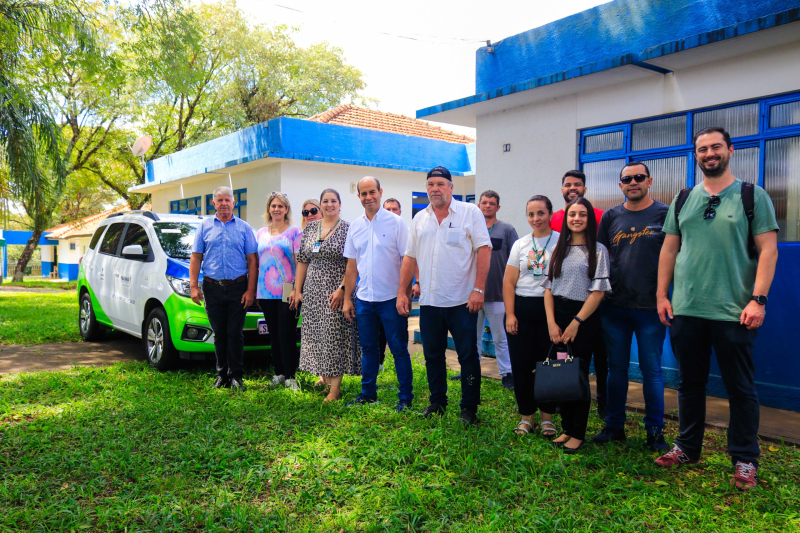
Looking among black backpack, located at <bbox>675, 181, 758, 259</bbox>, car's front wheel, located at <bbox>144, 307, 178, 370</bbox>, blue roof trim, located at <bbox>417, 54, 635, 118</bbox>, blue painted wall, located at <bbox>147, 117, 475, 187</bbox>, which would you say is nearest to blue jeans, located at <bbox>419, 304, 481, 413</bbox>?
black backpack, located at <bbox>675, 181, 758, 259</bbox>

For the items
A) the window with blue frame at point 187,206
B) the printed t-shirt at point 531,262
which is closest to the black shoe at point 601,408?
the printed t-shirt at point 531,262

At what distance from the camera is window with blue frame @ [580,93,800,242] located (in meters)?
5.49

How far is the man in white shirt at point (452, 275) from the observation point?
453cm

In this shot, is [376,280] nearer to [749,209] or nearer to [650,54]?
[749,209]

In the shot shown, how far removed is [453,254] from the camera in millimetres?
4543

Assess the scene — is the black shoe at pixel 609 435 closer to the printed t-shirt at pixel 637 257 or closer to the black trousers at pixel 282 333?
the printed t-shirt at pixel 637 257

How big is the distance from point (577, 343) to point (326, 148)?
1078 centimetres

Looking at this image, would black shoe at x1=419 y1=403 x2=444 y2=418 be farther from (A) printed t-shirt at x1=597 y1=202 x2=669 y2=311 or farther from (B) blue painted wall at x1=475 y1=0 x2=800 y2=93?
(B) blue painted wall at x1=475 y1=0 x2=800 y2=93

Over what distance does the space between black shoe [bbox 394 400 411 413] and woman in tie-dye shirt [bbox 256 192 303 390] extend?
1285 mm

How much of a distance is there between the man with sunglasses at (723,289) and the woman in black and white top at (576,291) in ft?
1.55

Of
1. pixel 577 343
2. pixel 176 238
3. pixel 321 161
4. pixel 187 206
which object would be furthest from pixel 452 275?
pixel 187 206

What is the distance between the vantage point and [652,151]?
6566 mm

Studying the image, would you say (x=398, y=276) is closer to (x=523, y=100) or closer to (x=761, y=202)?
(x=761, y=202)

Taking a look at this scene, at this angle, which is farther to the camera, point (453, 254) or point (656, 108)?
point (656, 108)
